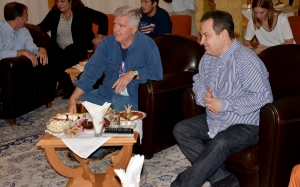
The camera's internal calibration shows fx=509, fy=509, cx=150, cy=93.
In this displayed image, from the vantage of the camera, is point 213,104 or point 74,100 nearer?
point 213,104

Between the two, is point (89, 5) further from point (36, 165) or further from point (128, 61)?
point (36, 165)

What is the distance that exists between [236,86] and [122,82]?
0.84 metres

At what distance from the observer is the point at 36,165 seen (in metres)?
3.83

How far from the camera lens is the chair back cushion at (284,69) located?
3219 millimetres

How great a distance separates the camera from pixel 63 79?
5758mm

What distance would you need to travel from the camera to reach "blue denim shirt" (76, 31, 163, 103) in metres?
3.68

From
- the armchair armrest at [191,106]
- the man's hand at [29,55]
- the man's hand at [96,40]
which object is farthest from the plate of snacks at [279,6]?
the armchair armrest at [191,106]

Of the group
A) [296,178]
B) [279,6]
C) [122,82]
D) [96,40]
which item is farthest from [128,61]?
[279,6]

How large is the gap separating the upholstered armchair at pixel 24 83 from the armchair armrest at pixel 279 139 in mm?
2640

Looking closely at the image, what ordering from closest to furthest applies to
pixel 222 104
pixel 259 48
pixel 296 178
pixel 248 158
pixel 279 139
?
1. pixel 296 178
2. pixel 279 139
3. pixel 248 158
4. pixel 222 104
5. pixel 259 48

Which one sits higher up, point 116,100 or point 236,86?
point 236,86

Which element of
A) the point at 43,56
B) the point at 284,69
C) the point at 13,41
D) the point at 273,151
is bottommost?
the point at 273,151

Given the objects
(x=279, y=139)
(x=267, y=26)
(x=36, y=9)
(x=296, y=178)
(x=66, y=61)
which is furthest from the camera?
(x=36, y=9)

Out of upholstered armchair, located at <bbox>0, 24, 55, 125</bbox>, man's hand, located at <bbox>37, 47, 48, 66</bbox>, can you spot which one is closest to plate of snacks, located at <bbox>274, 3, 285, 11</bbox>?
upholstered armchair, located at <bbox>0, 24, 55, 125</bbox>
